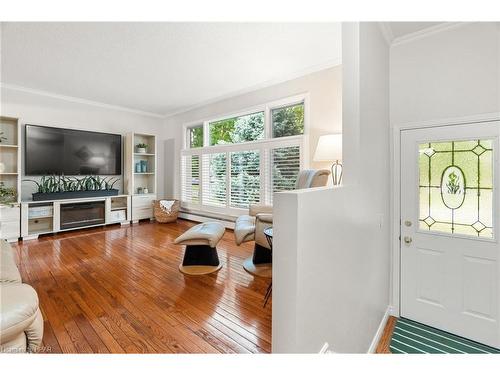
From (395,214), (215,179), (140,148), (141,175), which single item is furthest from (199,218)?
(395,214)

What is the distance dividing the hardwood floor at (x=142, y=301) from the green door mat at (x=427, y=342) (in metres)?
1.12

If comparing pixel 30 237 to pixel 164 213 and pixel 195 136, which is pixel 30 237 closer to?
pixel 164 213

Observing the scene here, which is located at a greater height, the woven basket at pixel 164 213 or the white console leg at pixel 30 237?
the woven basket at pixel 164 213

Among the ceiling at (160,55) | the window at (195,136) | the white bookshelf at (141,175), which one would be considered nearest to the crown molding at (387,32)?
the ceiling at (160,55)

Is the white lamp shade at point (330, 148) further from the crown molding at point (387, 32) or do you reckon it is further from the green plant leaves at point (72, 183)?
the green plant leaves at point (72, 183)

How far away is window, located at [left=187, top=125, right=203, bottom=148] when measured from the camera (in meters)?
5.76

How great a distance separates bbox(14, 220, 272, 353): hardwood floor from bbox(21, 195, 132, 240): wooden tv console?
2.34 ft

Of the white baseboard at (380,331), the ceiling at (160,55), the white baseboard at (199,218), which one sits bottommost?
the white baseboard at (380,331)

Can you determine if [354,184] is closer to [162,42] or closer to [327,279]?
[327,279]

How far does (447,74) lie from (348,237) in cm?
183

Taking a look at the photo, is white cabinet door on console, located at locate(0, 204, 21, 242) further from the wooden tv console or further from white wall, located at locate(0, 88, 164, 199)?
white wall, located at locate(0, 88, 164, 199)

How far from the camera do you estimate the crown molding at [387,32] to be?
209 centimetres
